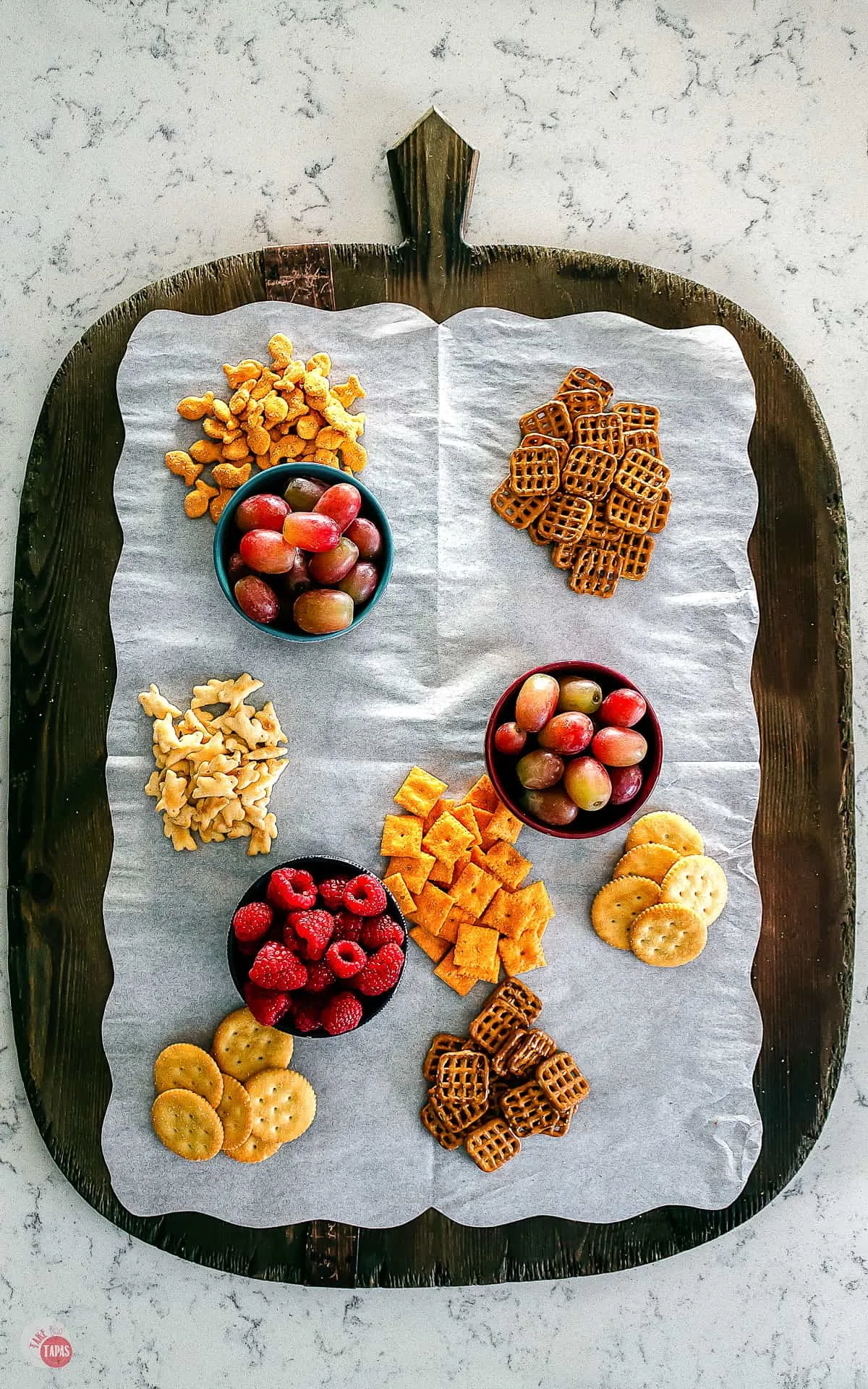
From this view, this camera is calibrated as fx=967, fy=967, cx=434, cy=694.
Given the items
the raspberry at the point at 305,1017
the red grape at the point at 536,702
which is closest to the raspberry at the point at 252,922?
the raspberry at the point at 305,1017

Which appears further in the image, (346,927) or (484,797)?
(484,797)

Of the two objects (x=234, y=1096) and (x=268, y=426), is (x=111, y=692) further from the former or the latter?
(x=234, y=1096)

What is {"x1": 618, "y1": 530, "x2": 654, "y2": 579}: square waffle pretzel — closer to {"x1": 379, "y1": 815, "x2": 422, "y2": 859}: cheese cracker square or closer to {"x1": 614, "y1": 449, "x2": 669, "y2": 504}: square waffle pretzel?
{"x1": 614, "y1": 449, "x2": 669, "y2": 504}: square waffle pretzel

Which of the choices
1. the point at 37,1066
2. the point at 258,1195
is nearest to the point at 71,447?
the point at 37,1066

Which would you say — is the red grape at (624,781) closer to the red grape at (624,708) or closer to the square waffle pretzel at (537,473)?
the red grape at (624,708)

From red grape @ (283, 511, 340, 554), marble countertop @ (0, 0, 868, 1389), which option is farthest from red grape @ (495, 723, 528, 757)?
marble countertop @ (0, 0, 868, 1389)

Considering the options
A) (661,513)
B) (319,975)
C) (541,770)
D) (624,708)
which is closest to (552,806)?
(541,770)

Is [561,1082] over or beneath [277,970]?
beneath
